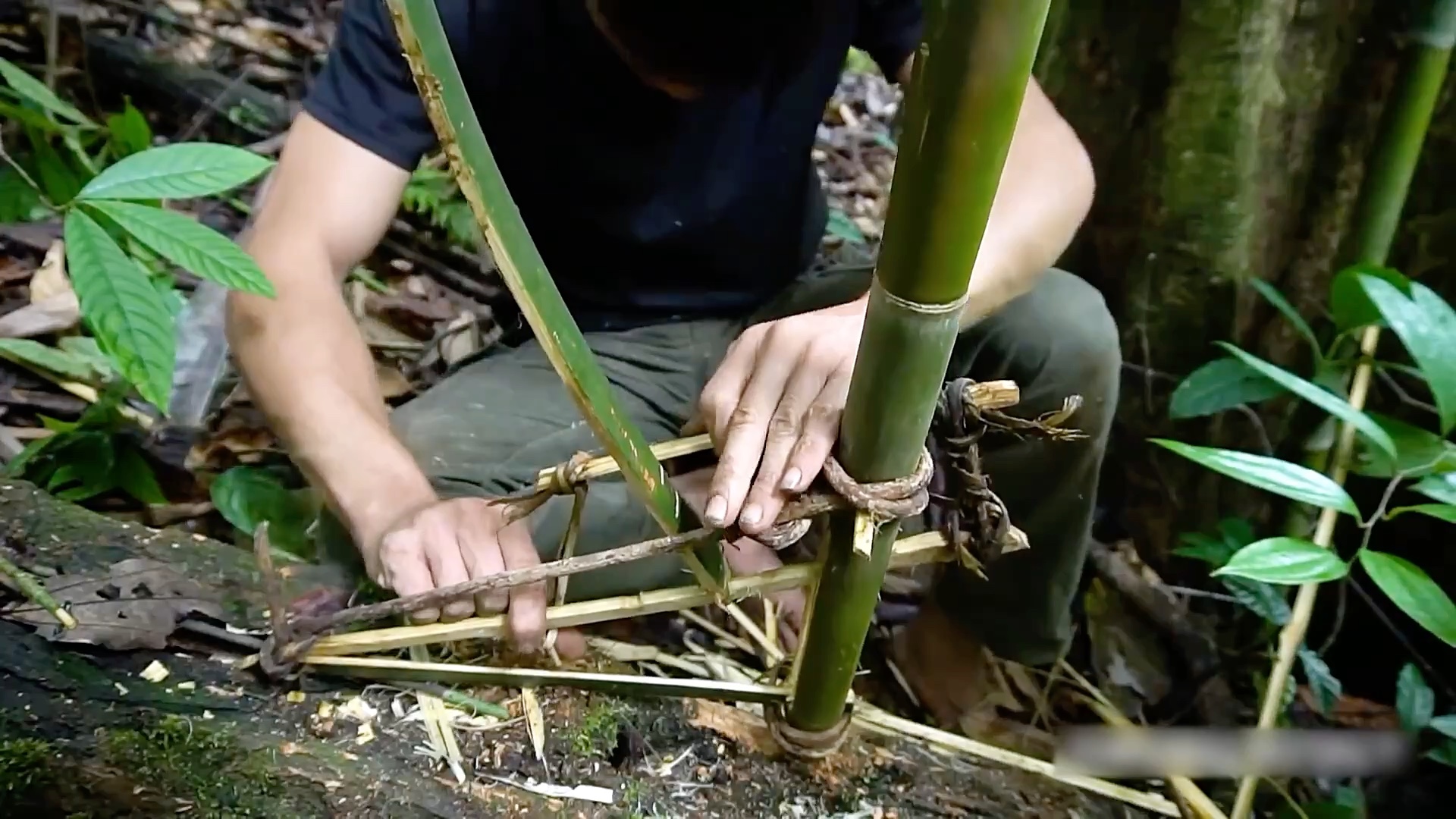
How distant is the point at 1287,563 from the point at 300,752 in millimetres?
721

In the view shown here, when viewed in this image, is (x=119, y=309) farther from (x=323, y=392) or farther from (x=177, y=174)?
(x=323, y=392)

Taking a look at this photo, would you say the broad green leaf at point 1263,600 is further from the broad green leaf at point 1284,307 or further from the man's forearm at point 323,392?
the man's forearm at point 323,392

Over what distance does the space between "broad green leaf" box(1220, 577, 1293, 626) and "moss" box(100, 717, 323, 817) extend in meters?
0.88

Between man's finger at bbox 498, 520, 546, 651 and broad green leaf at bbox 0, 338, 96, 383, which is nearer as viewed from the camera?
man's finger at bbox 498, 520, 546, 651

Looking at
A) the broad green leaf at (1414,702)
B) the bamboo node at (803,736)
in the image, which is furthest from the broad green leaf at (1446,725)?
the bamboo node at (803,736)

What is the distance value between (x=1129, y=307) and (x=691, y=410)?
0.61 m

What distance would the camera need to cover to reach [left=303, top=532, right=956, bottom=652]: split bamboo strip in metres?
0.71

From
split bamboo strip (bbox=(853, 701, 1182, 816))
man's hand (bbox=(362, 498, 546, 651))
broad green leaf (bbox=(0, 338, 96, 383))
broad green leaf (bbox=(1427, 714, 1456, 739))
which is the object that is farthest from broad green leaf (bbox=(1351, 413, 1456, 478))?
broad green leaf (bbox=(0, 338, 96, 383))

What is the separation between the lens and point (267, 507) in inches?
45.3

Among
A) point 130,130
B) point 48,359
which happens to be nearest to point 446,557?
point 48,359

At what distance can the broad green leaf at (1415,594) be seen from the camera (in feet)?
2.73

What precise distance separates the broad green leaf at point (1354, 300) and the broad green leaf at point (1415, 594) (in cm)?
32

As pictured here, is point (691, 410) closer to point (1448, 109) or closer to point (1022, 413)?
point (1022, 413)

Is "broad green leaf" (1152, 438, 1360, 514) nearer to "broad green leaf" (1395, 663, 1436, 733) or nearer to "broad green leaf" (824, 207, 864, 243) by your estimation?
"broad green leaf" (1395, 663, 1436, 733)
